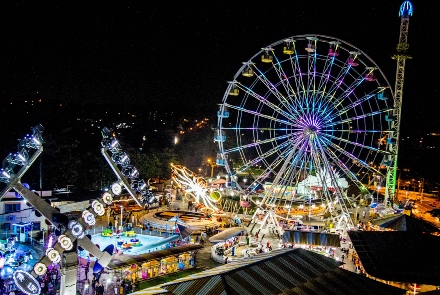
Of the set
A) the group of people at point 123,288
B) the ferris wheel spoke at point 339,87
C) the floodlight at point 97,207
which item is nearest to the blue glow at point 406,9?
the ferris wheel spoke at point 339,87

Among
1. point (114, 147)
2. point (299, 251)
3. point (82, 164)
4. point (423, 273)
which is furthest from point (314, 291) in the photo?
point (82, 164)

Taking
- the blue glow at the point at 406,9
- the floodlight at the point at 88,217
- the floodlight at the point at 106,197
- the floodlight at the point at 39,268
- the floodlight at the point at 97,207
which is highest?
the blue glow at the point at 406,9

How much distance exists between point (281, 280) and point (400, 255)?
285 inches

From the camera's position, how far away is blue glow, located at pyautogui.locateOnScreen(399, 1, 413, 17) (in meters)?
36.0

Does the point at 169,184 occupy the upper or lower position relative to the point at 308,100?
lower

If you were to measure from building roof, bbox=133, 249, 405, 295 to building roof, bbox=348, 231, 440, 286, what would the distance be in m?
2.53

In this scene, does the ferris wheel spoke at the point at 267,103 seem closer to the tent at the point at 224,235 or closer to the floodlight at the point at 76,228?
the tent at the point at 224,235

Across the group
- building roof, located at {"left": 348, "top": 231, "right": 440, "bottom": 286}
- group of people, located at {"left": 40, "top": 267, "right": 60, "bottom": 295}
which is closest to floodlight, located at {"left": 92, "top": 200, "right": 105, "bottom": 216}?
group of people, located at {"left": 40, "top": 267, "right": 60, "bottom": 295}

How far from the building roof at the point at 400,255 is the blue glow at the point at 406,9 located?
76.2ft

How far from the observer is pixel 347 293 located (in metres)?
13.2

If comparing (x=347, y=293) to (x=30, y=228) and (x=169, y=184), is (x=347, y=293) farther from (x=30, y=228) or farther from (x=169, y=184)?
(x=169, y=184)

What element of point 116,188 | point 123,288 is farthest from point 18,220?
point 116,188

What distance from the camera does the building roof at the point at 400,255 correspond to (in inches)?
648

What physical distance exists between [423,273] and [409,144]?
66187mm
